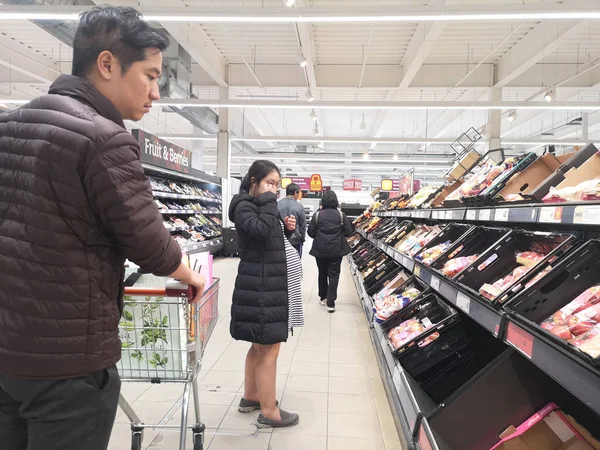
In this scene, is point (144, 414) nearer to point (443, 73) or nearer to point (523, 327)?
point (523, 327)

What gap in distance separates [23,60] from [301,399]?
10676mm

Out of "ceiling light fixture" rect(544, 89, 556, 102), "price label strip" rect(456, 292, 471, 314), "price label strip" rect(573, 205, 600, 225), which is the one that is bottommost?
"price label strip" rect(456, 292, 471, 314)

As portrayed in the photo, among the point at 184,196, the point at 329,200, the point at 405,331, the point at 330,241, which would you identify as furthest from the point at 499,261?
the point at 184,196

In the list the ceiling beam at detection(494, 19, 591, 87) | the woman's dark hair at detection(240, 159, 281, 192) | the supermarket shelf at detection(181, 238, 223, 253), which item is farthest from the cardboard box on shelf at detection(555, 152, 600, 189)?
the supermarket shelf at detection(181, 238, 223, 253)

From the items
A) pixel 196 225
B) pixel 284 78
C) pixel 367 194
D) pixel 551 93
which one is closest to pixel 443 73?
pixel 551 93

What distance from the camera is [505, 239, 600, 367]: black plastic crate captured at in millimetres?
1475

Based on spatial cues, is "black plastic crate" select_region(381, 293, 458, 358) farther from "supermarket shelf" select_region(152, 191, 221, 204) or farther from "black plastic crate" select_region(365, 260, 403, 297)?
"supermarket shelf" select_region(152, 191, 221, 204)

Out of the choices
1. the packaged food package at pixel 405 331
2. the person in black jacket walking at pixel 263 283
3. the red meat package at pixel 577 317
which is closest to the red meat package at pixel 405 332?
the packaged food package at pixel 405 331

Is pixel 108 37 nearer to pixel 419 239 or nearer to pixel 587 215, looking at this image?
pixel 587 215

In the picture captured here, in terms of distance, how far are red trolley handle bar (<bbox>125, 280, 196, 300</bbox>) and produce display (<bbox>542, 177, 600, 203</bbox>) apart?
4.63 feet

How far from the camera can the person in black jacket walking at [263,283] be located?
232cm

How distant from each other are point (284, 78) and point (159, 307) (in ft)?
32.6

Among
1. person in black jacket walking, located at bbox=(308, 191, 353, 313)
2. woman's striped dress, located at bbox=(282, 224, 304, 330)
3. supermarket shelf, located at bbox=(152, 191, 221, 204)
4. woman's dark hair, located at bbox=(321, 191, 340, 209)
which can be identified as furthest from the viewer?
supermarket shelf, located at bbox=(152, 191, 221, 204)

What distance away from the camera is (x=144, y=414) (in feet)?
8.38
